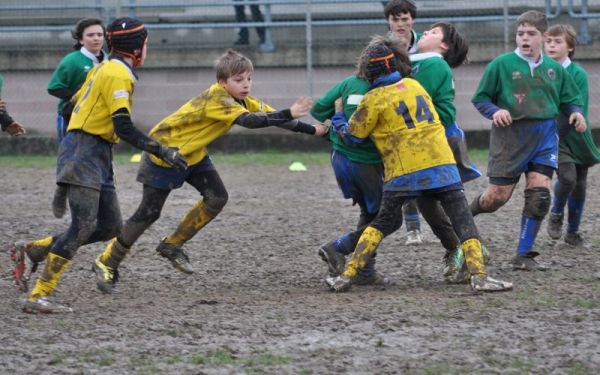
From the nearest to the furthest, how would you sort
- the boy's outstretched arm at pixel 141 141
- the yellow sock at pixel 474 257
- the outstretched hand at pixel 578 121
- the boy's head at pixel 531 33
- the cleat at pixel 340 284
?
1. the boy's outstretched arm at pixel 141 141
2. the yellow sock at pixel 474 257
3. the cleat at pixel 340 284
4. the boy's head at pixel 531 33
5. the outstretched hand at pixel 578 121

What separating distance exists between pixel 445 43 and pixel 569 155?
5.34 ft

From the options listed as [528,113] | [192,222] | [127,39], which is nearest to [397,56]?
[528,113]

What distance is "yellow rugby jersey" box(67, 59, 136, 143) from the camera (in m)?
6.75

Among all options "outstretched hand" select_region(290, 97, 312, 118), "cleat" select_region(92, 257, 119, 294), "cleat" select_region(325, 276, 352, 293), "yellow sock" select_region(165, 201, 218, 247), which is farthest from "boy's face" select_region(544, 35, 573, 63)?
"cleat" select_region(92, 257, 119, 294)

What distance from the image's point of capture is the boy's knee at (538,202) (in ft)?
25.8

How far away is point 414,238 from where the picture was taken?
9266 mm

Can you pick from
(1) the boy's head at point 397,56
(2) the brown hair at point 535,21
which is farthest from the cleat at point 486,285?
(2) the brown hair at point 535,21

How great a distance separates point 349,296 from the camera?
706cm

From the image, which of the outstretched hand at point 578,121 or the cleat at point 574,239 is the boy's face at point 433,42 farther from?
the cleat at point 574,239

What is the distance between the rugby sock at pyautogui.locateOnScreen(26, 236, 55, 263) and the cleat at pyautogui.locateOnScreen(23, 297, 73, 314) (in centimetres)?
71

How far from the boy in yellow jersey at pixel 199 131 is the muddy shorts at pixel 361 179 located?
0.25 metres

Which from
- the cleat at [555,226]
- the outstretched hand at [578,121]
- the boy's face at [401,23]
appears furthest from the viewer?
the cleat at [555,226]

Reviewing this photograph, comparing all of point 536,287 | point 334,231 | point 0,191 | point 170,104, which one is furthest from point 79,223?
point 170,104

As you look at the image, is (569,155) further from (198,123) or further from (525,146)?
(198,123)
